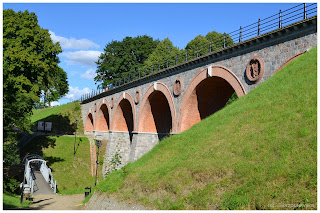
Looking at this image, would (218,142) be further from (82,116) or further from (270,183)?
(82,116)

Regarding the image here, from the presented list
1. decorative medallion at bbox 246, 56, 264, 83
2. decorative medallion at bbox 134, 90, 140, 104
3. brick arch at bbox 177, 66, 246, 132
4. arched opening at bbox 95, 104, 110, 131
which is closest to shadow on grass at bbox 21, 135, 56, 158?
arched opening at bbox 95, 104, 110, 131

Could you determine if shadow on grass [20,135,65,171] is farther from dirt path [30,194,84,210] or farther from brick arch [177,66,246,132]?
brick arch [177,66,246,132]

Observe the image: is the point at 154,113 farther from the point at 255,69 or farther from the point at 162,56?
the point at 162,56

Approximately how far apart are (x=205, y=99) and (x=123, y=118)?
1786 cm

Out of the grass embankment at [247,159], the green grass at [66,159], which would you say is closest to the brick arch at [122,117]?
the green grass at [66,159]

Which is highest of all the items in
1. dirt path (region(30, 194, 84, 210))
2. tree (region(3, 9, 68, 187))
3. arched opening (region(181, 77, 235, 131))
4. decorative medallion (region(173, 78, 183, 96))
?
tree (region(3, 9, 68, 187))

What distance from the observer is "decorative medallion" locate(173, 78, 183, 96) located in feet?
74.2

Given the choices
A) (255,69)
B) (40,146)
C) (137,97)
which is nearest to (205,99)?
(255,69)

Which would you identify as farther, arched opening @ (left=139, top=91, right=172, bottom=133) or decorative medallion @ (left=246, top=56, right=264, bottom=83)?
arched opening @ (left=139, top=91, right=172, bottom=133)

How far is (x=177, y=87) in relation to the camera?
23.1m

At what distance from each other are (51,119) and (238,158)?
43302mm

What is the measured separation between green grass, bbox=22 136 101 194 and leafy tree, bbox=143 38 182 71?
1868 centimetres

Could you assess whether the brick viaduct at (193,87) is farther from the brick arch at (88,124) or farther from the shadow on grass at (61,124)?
the shadow on grass at (61,124)

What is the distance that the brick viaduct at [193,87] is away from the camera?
50.4ft
